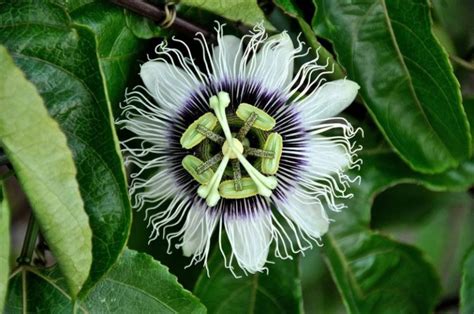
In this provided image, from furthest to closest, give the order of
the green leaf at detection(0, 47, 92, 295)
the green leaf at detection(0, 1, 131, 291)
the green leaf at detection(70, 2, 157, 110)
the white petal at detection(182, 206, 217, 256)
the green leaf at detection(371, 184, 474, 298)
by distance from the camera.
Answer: the green leaf at detection(371, 184, 474, 298), the white petal at detection(182, 206, 217, 256), the green leaf at detection(70, 2, 157, 110), the green leaf at detection(0, 1, 131, 291), the green leaf at detection(0, 47, 92, 295)

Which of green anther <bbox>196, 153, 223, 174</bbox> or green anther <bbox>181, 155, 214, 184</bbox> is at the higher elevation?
green anther <bbox>196, 153, 223, 174</bbox>

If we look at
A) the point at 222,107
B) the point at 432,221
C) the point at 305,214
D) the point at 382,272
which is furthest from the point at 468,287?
the point at 222,107

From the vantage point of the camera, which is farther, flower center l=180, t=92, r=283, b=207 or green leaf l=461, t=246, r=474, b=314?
green leaf l=461, t=246, r=474, b=314

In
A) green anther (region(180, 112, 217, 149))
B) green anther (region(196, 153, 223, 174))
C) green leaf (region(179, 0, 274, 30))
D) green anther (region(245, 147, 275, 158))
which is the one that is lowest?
green anther (region(196, 153, 223, 174))

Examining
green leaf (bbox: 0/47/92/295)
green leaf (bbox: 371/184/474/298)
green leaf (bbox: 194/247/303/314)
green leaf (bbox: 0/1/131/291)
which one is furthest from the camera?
green leaf (bbox: 371/184/474/298)

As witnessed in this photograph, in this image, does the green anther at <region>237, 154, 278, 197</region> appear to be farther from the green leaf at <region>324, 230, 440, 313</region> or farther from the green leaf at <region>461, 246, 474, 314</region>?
the green leaf at <region>461, 246, 474, 314</region>

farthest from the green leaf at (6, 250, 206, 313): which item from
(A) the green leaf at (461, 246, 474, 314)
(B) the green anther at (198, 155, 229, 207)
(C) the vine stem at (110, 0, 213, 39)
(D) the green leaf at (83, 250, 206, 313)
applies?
(A) the green leaf at (461, 246, 474, 314)

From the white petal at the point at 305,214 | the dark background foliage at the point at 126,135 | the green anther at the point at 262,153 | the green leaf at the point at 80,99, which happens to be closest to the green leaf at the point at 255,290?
the dark background foliage at the point at 126,135
